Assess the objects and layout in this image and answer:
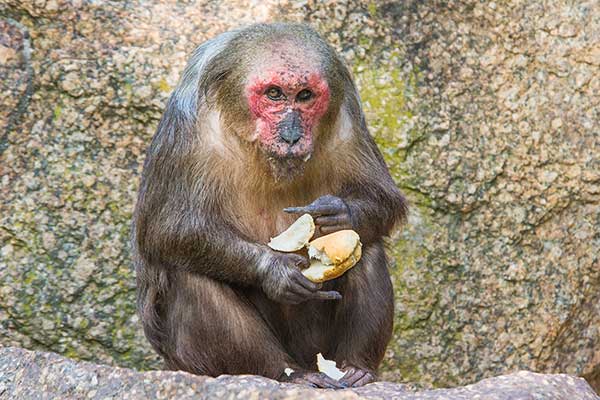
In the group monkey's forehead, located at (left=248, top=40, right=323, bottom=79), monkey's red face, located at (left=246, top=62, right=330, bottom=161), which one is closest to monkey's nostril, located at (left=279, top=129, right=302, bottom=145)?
monkey's red face, located at (left=246, top=62, right=330, bottom=161)

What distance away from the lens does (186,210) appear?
7.16 meters

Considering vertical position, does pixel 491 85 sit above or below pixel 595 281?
above

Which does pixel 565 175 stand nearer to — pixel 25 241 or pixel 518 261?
pixel 518 261

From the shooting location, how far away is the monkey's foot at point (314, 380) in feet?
22.8

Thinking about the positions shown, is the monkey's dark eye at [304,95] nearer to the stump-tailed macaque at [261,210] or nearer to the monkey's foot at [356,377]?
the stump-tailed macaque at [261,210]

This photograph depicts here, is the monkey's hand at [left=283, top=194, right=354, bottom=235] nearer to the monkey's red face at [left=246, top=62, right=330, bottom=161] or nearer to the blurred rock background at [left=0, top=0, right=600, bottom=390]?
the monkey's red face at [left=246, top=62, right=330, bottom=161]

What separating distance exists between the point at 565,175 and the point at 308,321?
2492 mm

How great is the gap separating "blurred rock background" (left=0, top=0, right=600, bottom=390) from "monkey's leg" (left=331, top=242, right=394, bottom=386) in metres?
1.62

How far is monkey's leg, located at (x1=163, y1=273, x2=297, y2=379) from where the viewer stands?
23.2ft

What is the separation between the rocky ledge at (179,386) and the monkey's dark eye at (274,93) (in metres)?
1.54

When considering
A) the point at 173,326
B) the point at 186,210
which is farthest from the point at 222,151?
the point at 173,326

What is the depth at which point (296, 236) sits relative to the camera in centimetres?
698

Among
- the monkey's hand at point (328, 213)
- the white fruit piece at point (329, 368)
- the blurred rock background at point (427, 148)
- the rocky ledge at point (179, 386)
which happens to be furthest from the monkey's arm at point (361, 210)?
the blurred rock background at point (427, 148)

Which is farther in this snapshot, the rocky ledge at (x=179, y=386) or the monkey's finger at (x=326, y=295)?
the monkey's finger at (x=326, y=295)
